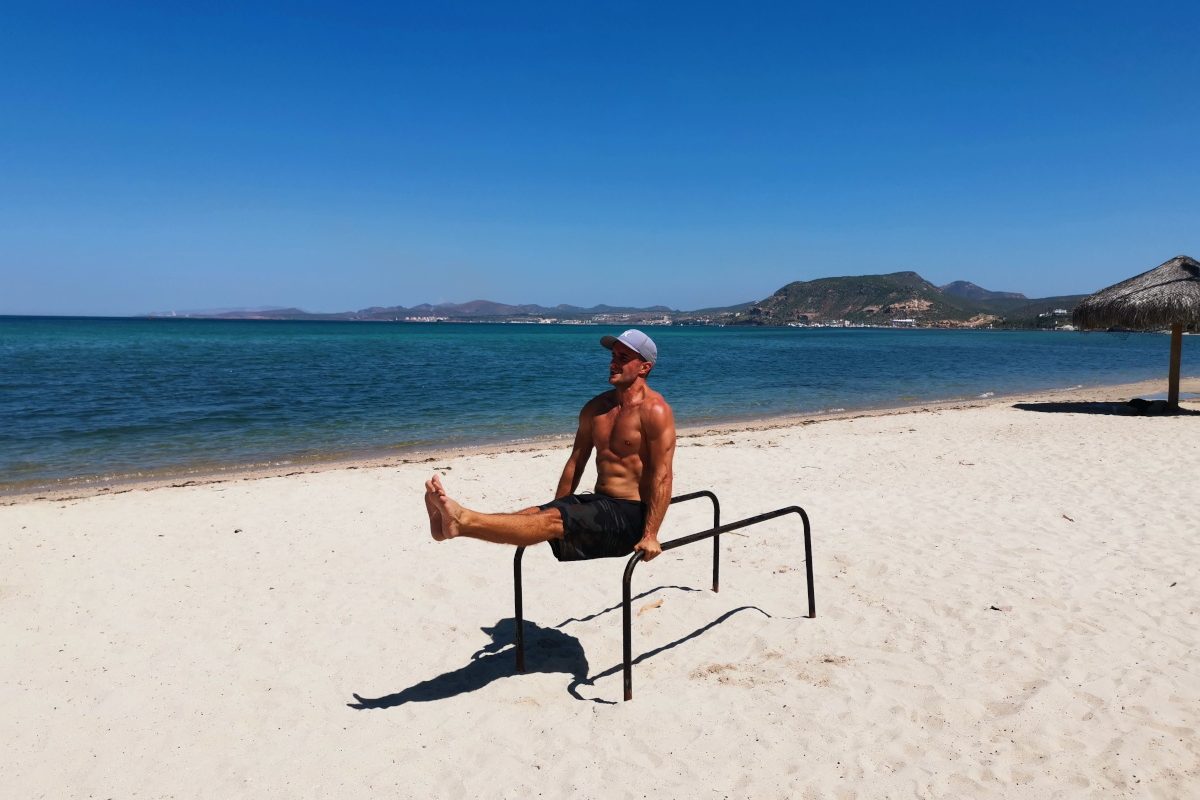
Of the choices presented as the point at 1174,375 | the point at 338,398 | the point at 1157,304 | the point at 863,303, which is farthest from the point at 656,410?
the point at 863,303

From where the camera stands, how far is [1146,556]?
5.59 metres

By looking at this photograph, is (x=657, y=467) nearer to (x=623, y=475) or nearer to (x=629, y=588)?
(x=623, y=475)

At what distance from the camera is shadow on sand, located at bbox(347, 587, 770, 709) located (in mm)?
3818

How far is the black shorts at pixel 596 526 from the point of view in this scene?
138 inches

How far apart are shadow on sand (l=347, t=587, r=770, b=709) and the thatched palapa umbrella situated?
14.7 meters

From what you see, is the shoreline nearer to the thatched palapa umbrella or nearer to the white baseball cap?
the thatched palapa umbrella

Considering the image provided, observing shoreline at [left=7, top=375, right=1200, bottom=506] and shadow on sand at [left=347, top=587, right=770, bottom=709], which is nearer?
shadow on sand at [left=347, top=587, right=770, bottom=709]

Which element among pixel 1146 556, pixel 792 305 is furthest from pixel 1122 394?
pixel 792 305

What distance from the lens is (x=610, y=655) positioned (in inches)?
168

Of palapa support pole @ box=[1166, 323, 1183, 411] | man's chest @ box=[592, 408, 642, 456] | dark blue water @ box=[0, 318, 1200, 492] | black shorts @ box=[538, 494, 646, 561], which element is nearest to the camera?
black shorts @ box=[538, 494, 646, 561]

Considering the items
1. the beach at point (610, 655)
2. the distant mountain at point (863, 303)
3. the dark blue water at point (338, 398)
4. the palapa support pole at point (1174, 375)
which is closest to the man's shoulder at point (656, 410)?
the beach at point (610, 655)

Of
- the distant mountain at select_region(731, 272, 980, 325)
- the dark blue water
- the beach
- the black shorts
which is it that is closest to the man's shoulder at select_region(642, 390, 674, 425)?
the black shorts

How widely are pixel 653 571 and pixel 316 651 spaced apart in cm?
256

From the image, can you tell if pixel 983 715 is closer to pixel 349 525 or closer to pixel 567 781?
pixel 567 781
